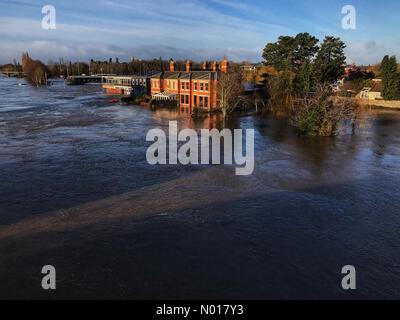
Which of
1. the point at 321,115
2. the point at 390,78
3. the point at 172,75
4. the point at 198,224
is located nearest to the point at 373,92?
the point at 390,78

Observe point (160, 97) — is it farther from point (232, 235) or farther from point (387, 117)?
point (232, 235)

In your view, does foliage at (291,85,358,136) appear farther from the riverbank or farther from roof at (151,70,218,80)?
the riverbank

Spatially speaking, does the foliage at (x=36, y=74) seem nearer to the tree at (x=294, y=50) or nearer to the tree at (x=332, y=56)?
the tree at (x=294, y=50)

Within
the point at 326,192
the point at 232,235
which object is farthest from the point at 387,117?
the point at 232,235

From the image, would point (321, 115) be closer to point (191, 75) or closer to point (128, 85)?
point (191, 75)

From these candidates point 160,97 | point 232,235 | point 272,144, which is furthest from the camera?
point 160,97

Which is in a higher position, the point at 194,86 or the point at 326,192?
the point at 194,86

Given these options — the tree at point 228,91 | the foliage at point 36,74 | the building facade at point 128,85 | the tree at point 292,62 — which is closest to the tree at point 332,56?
the tree at point 292,62

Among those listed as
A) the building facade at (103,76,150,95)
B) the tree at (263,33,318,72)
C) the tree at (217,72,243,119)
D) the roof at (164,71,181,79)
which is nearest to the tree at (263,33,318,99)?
the tree at (263,33,318,72)
